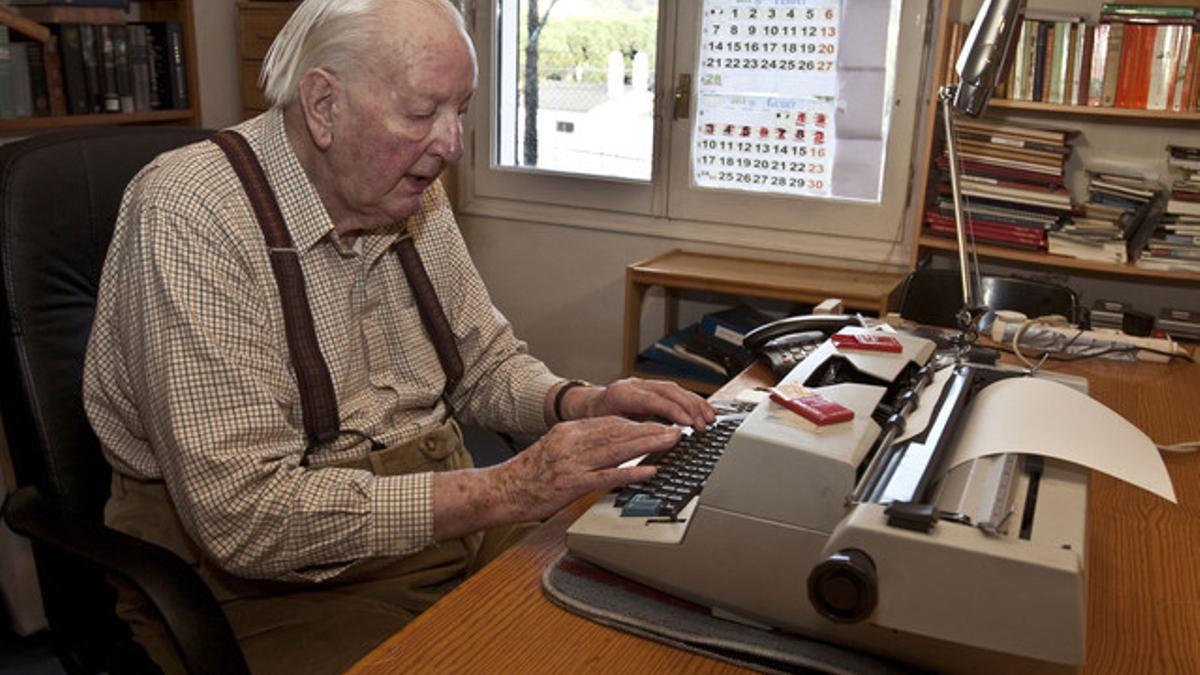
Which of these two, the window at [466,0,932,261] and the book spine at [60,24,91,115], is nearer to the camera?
the book spine at [60,24,91,115]

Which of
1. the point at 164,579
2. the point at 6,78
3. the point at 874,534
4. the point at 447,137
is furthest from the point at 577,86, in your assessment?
the point at 874,534

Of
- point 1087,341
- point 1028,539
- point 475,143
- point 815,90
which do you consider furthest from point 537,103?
point 1028,539

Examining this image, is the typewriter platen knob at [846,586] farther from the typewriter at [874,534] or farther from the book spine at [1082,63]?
the book spine at [1082,63]

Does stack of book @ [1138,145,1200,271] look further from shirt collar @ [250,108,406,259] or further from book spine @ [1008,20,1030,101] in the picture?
shirt collar @ [250,108,406,259]

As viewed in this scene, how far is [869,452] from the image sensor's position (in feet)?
2.90

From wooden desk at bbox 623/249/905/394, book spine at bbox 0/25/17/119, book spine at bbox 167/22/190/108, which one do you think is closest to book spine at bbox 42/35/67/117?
book spine at bbox 0/25/17/119

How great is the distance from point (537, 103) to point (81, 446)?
2.58 metres

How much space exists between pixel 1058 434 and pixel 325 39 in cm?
93

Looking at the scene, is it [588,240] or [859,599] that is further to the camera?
[588,240]

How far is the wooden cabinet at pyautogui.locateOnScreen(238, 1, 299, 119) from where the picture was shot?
3316mm

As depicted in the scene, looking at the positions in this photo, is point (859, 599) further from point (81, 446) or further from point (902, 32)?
point (902, 32)

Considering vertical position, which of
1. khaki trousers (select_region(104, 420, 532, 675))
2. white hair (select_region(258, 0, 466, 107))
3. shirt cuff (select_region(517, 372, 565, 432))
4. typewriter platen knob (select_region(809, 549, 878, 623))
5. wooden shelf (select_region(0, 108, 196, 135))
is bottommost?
khaki trousers (select_region(104, 420, 532, 675))

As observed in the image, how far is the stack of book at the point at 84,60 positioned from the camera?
2.62 meters

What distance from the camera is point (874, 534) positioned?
0.72 m
